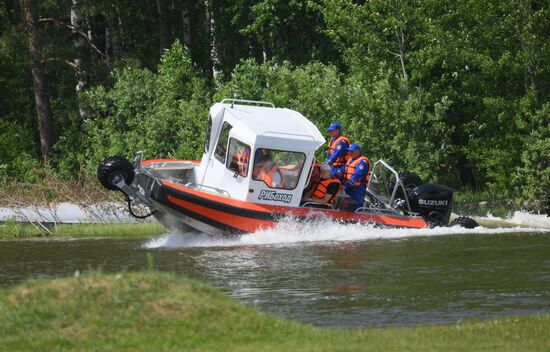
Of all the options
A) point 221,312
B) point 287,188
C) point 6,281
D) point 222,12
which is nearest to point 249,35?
point 222,12

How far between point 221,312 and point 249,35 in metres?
25.1

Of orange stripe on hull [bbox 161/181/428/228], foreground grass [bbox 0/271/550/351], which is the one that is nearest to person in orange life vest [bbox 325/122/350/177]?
orange stripe on hull [bbox 161/181/428/228]

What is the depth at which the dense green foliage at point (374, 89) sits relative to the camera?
2822 centimetres

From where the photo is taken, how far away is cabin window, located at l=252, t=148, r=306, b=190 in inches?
806

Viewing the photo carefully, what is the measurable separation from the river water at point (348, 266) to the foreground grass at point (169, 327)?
0.92m

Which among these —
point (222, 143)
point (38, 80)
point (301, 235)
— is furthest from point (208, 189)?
point (38, 80)

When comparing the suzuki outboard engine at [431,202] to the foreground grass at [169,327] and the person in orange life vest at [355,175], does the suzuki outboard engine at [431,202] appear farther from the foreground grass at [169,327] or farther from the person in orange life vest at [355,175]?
the foreground grass at [169,327]

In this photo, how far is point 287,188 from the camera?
20.8 m

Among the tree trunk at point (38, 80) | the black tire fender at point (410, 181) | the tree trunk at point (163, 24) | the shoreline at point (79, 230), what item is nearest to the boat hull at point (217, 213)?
the black tire fender at point (410, 181)

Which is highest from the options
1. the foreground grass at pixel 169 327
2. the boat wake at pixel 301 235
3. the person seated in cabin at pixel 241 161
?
the person seated in cabin at pixel 241 161

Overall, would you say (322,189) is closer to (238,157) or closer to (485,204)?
(238,157)

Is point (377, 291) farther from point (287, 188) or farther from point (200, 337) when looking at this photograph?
point (287, 188)

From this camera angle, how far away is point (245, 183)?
813 inches

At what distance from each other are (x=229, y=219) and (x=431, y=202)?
4.21 m
